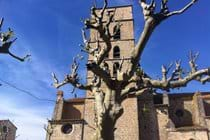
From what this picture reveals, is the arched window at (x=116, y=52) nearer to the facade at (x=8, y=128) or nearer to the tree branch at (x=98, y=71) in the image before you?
the tree branch at (x=98, y=71)

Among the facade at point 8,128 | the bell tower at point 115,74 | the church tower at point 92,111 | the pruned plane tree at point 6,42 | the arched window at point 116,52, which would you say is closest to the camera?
the pruned plane tree at point 6,42

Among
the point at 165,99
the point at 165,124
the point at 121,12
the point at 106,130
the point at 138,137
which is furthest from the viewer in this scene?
the point at 121,12

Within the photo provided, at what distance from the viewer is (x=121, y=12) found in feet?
112

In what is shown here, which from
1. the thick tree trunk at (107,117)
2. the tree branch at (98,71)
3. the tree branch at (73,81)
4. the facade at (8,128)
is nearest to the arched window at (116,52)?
the tree branch at (73,81)

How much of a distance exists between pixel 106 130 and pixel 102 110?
641 mm

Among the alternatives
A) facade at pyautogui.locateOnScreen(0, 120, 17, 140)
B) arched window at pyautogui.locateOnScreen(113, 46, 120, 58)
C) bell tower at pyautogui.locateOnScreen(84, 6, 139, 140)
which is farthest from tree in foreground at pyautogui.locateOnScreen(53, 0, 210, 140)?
facade at pyautogui.locateOnScreen(0, 120, 17, 140)

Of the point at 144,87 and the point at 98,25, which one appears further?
the point at 144,87

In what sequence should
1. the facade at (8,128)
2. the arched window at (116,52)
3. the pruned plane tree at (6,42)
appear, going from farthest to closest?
the facade at (8,128)
the arched window at (116,52)
the pruned plane tree at (6,42)

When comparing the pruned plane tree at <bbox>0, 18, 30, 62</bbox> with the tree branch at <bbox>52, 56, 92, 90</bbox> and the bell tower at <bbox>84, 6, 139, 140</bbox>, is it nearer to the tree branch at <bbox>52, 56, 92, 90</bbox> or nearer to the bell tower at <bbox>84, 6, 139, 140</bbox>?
the tree branch at <bbox>52, 56, 92, 90</bbox>

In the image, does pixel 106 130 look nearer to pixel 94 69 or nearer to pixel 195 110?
pixel 94 69

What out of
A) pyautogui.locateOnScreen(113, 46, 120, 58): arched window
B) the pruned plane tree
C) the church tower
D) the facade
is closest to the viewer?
the pruned plane tree

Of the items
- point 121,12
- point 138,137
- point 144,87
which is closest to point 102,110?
point 144,87

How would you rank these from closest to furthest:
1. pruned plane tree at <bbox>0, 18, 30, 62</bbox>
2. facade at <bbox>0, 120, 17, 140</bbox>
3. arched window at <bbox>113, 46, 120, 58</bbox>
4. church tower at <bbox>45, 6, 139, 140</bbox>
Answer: pruned plane tree at <bbox>0, 18, 30, 62</bbox>, church tower at <bbox>45, 6, 139, 140</bbox>, arched window at <bbox>113, 46, 120, 58</bbox>, facade at <bbox>0, 120, 17, 140</bbox>

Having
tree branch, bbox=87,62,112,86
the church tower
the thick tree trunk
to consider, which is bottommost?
the thick tree trunk
